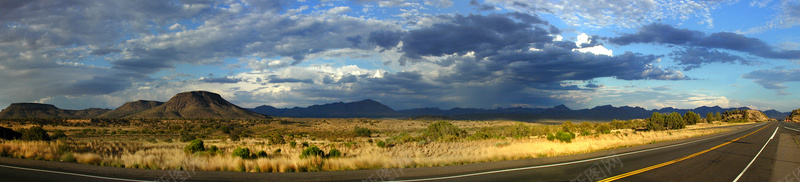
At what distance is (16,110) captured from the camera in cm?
14788

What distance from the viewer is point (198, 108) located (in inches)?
5753

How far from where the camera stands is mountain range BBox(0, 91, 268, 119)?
5497 inches

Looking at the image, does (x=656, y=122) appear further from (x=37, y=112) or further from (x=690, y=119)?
(x=37, y=112)

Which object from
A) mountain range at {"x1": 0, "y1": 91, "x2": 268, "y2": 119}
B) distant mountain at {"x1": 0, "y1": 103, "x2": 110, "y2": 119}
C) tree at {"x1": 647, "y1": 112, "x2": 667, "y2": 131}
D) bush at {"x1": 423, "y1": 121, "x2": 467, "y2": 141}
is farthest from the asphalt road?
distant mountain at {"x1": 0, "y1": 103, "x2": 110, "y2": 119}

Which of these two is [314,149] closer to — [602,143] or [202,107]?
[602,143]

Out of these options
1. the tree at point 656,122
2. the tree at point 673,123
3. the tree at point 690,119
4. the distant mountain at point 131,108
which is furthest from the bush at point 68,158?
the distant mountain at point 131,108

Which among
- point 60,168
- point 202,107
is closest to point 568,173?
point 60,168

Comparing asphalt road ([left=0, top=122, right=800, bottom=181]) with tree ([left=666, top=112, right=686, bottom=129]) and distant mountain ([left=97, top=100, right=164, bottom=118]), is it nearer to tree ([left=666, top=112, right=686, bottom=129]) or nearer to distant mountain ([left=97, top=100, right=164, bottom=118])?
tree ([left=666, top=112, right=686, bottom=129])

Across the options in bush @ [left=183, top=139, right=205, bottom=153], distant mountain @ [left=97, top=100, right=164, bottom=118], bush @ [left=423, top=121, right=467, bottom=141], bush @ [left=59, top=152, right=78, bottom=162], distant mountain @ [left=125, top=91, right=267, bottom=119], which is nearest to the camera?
bush @ [left=59, top=152, right=78, bottom=162]

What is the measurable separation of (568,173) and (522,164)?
264 cm

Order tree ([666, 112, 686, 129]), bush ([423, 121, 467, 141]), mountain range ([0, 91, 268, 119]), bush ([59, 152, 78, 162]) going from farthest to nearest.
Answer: mountain range ([0, 91, 268, 119]) → tree ([666, 112, 686, 129]) → bush ([423, 121, 467, 141]) → bush ([59, 152, 78, 162])

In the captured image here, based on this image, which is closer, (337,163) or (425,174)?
(425,174)

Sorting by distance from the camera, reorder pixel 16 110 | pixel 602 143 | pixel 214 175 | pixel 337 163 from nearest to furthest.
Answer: pixel 214 175 < pixel 337 163 < pixel 602 143 < pixel 16 110

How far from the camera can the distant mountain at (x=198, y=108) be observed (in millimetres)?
136375
